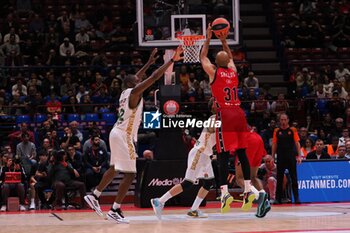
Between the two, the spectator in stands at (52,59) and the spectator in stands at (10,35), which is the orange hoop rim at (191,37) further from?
the spectator in stands at (10,35)

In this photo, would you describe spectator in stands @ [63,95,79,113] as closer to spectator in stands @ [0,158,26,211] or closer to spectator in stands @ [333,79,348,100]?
spectator in stands @ [0,158,26,211]

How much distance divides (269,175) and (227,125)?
618 centimetres

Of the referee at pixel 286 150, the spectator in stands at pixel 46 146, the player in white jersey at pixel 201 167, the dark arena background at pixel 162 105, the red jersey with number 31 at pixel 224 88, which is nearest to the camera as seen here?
the red jersey with number 31 at pixel 224 88

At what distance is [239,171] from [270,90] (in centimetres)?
1099

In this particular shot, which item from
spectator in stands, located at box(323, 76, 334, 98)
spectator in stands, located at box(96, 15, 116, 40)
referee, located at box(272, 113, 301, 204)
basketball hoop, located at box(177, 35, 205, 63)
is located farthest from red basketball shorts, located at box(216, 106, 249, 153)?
spectator in stands, located at box(96, 15, 116, 40)

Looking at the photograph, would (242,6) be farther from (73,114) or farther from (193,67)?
(73,114)

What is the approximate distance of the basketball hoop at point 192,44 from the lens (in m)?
13.1

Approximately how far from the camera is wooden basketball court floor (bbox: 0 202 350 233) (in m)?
8.70

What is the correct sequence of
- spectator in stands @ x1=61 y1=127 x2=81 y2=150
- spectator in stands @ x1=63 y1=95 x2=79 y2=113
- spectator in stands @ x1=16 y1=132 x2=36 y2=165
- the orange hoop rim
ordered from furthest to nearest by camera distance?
spectator in stands @ x1=63 y1=95 x2=79 y2=113
spectator in stands @ x1=16 y1=132 x2=36 y2=165
spectator in stands @ x1=61 y1=127 x2=81 y2=150
the orange hoop rim

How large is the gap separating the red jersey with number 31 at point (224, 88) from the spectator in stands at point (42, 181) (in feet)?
20.6

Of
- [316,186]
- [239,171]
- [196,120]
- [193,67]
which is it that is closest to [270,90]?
[193,67]

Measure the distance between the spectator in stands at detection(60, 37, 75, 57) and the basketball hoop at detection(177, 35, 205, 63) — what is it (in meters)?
9.19

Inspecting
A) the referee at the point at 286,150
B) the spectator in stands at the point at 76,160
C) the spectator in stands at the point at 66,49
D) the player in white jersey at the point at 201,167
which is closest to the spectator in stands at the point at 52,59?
the spectator in stands at the point at 66,49

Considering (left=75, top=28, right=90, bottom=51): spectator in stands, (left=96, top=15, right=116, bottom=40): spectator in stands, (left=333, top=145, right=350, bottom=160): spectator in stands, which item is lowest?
(left=333, top=145, right=350, bottom=160): spectator in stands
